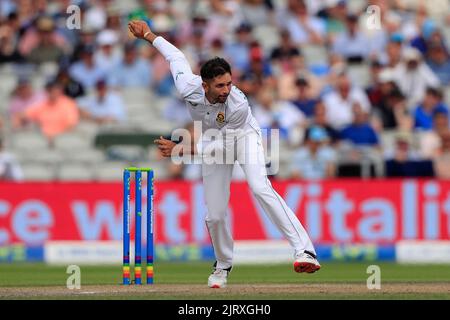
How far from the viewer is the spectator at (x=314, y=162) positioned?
50.0 feet

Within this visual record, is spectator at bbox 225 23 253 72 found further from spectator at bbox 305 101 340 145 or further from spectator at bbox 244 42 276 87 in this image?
spectator at bbox 305 101 340 145

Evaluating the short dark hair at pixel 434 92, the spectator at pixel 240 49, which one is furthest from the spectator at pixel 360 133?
the spectator at pixel 240 49


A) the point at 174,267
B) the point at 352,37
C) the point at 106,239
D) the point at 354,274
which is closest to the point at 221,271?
the point at 354,274

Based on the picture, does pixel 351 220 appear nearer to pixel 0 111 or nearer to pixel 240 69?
pixel 240 69

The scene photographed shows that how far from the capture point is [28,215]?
579 inches

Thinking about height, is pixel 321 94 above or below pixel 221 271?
above

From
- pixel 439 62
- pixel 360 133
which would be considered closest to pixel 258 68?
pixel 360 133

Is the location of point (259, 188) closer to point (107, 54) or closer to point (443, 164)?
point (443, 164)

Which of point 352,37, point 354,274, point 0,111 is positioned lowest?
point 354,274

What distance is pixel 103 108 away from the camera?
1608 cm

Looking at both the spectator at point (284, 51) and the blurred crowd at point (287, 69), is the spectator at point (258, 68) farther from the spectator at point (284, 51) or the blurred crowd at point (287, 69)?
the spectator at point (284, 51)

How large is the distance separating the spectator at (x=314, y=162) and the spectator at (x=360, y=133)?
1.20ft

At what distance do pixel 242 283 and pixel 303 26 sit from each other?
25.4 ft

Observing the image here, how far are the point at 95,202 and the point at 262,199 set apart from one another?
5829 mm
